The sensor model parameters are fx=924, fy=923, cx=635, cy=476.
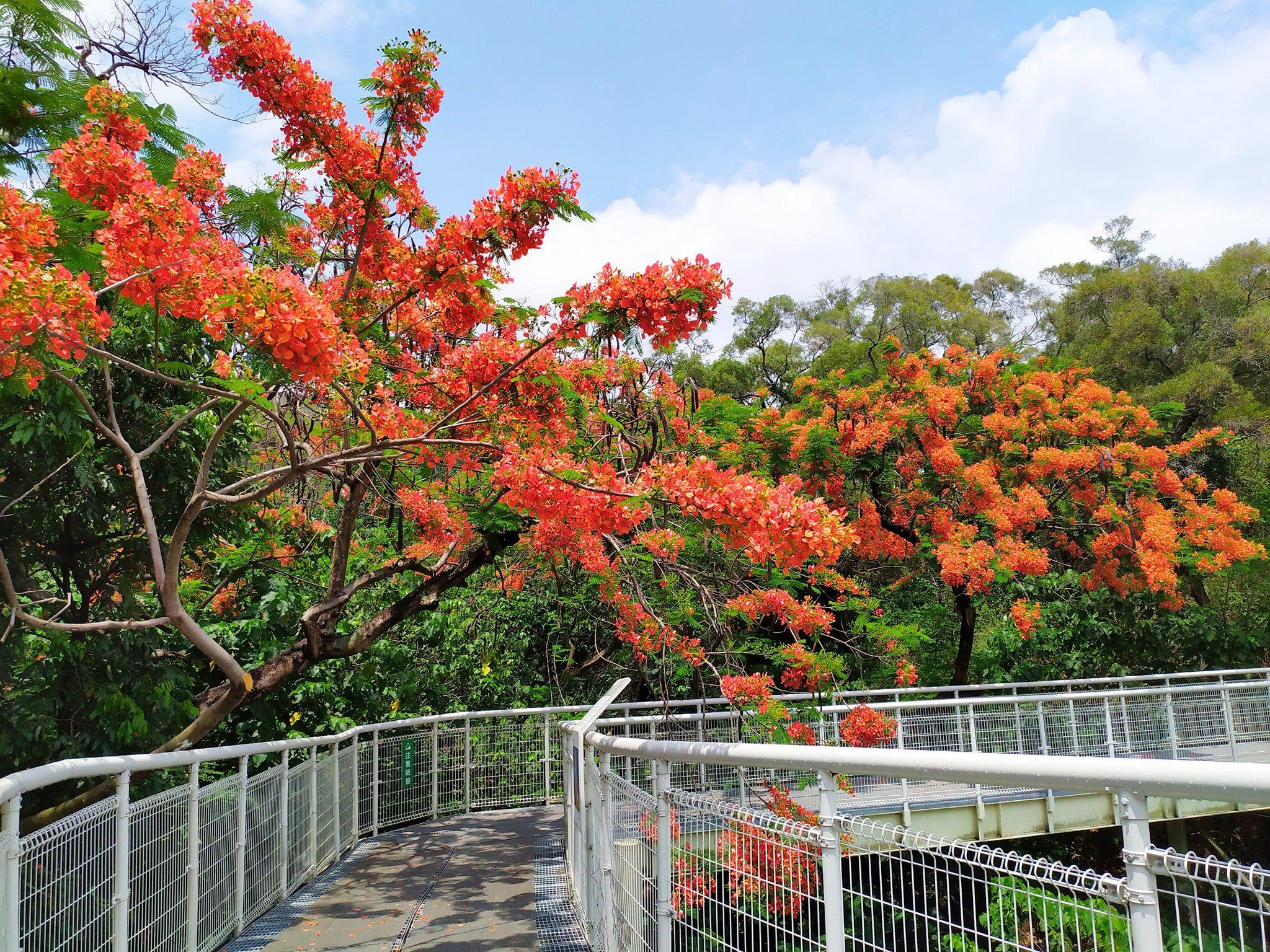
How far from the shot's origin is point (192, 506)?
17.2ft

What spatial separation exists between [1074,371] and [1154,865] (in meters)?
15.9

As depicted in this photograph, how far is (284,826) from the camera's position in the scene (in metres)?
6.56

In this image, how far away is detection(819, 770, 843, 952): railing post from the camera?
222 centimetres

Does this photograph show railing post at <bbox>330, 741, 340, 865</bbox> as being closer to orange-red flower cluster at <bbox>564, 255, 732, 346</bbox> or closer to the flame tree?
the flame tree

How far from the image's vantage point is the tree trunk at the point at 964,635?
47.7ft

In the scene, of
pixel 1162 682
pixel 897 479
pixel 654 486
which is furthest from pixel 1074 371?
pixel 654 486

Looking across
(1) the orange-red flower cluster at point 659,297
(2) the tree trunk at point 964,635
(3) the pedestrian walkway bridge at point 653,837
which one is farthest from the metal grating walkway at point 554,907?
(2) the tree trunk at point 964,635

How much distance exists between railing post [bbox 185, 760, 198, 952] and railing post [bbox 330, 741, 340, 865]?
12.1 feet

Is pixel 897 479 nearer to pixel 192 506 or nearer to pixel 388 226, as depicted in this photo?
pixel 388 226

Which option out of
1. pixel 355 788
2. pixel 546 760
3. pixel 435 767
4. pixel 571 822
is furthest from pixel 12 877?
pixel 546 760

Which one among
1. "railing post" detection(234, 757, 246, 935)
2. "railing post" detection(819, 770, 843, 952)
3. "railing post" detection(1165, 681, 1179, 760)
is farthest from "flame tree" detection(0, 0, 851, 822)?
"railing post" detection(1165, 681, 1179, 760)

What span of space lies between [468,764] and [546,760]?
114 centimetres

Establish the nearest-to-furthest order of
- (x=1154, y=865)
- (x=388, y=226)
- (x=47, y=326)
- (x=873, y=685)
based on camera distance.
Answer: (x=1154, y=865), (x=47, y=326), (x=388, y=226), (x=873, y=685)

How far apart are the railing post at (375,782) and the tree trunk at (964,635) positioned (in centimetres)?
872
